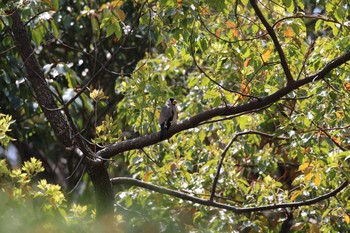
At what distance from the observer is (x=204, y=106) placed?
696cm

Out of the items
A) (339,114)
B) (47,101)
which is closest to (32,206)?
(47,101)

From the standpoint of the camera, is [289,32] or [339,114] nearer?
[289,32]

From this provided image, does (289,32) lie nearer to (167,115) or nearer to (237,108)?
(237,108)

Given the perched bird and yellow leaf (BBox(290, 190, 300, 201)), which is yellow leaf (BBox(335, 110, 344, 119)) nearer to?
yellow leaf (BBox(290, 190, 300, 201))

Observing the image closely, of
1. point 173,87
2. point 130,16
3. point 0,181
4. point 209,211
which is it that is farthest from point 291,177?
point 0,181

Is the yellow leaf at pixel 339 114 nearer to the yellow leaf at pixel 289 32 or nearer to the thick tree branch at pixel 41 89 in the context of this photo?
the yellow leaf at pixel 289 32

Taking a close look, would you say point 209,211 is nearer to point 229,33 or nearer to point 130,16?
point 229,33

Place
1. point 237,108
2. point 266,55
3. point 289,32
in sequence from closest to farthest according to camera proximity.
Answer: point 237,108 → point 266,55 → point 289,32

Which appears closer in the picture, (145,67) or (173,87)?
(145,67)

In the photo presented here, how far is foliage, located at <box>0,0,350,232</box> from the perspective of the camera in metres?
4.48

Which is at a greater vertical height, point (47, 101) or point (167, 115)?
point (167, 115)

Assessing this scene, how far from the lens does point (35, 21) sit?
5.56m

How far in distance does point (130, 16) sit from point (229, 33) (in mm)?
3284

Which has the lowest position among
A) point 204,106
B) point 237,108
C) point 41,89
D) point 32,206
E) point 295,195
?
point 32,206
